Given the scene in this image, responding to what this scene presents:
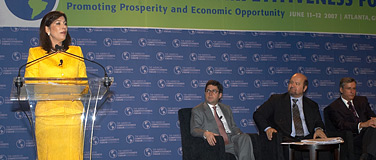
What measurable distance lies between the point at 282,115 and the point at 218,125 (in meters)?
0.79

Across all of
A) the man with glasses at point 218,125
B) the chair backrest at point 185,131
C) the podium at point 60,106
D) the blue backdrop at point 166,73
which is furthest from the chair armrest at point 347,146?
the podium at point 60,106

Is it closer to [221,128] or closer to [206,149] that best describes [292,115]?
[221,128]

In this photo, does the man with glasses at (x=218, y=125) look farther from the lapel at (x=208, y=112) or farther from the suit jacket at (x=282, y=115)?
the suit jacket at (x=282, y=115)

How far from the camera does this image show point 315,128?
5316 millimetres

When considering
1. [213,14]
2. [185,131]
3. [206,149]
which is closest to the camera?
[206,149]

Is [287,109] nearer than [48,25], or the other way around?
[48,25]

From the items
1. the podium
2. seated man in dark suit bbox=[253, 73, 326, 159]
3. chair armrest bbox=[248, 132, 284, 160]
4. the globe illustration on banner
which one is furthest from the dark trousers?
the globe illustration on banner

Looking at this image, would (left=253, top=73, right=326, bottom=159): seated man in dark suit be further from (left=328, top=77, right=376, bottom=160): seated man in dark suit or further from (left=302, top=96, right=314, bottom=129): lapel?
(left=328, top=77, right=376, bottom=160): seated man in dark suit

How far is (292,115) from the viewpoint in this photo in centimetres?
534

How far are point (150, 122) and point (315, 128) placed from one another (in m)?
2.61

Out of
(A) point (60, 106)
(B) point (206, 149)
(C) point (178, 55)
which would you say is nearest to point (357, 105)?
(B) point (206, 149)

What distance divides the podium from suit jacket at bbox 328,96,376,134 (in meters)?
3.77

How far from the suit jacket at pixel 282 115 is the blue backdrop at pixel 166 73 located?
181 centimetres

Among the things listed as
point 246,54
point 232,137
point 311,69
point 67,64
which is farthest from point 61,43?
point 311,69
